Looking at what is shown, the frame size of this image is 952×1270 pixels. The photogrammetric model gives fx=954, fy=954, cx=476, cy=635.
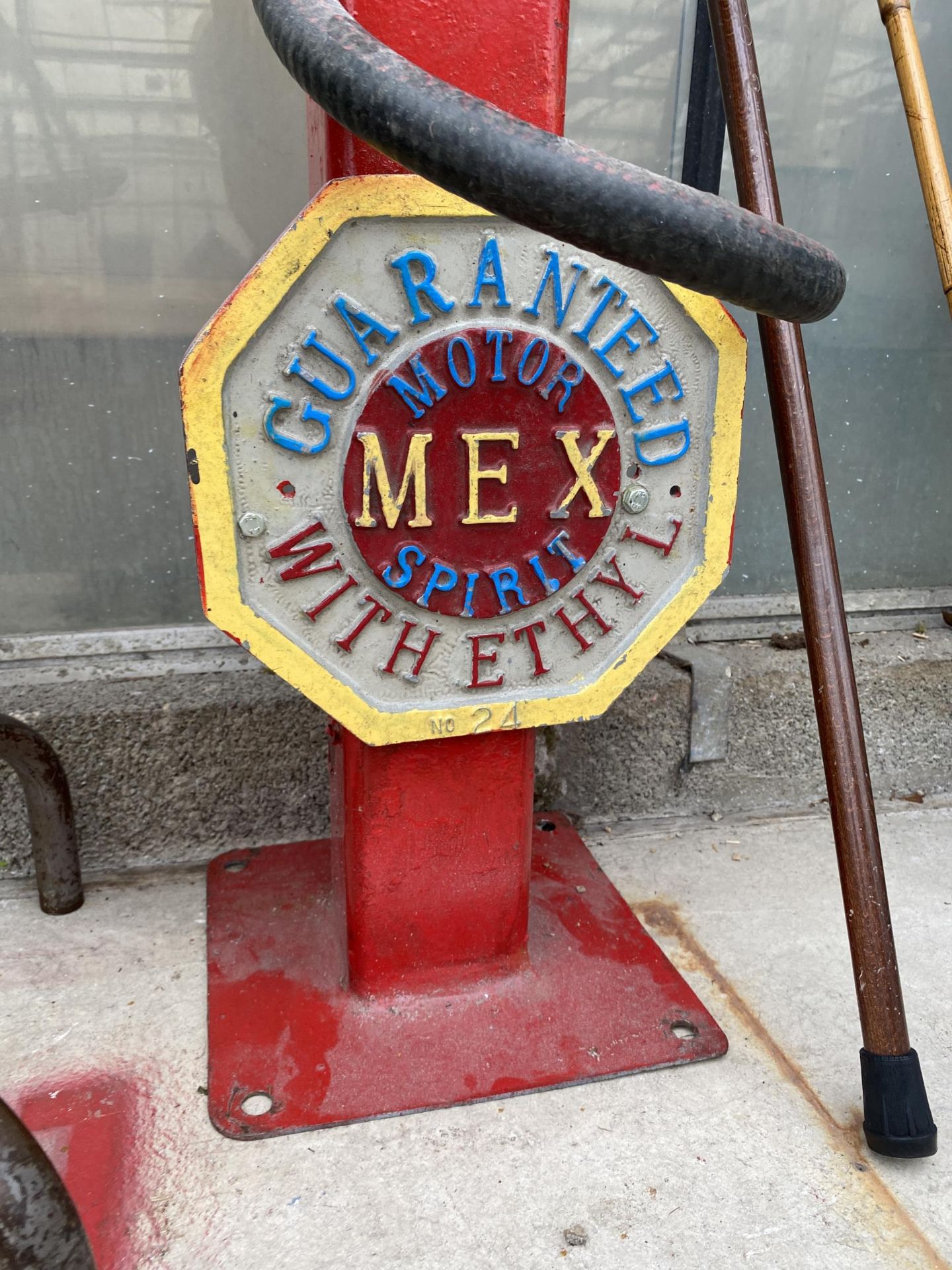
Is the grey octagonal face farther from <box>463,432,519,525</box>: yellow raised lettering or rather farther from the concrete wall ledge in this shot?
the concrete wall ledge

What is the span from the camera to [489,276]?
35.7 inches

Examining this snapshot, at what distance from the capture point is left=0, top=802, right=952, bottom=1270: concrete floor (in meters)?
0.91

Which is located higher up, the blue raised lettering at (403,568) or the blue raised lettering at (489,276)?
the blue raised lettering at (489,276)

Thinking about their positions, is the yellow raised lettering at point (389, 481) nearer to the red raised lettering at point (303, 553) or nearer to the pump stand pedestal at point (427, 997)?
the red raised lettering at point (303, 553)

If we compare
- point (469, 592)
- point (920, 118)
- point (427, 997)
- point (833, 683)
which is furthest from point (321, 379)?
point (920, 118)

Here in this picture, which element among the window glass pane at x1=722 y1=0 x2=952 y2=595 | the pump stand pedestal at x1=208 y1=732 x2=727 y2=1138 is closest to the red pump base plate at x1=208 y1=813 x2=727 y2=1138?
the pump stand pedestal at x1=208 y1=732 x2=727 y2=1138

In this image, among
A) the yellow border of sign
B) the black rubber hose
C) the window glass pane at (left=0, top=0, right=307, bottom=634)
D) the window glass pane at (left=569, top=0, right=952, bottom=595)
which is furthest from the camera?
the window glass pane at (left=569, top=0, right=952, bottom=595)

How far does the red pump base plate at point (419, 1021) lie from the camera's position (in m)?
1.07

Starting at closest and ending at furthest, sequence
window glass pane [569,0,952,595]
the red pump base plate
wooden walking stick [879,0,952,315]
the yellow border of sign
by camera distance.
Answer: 1. the yellow border of sign
2. the red pump base plate
3. wooden walking stick [879,0,952,315]
4. window glass pane [569,0,952,595]

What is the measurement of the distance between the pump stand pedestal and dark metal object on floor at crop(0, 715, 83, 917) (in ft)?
0.79

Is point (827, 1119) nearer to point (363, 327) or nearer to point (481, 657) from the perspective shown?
point (481, 657)

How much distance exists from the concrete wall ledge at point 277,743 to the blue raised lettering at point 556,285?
31.1 inches

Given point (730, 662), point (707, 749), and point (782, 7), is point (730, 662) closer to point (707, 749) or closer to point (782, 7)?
point (707, 749)

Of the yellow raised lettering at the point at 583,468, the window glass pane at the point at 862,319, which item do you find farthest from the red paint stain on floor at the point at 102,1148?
the window glass pane at the point at 862,319
